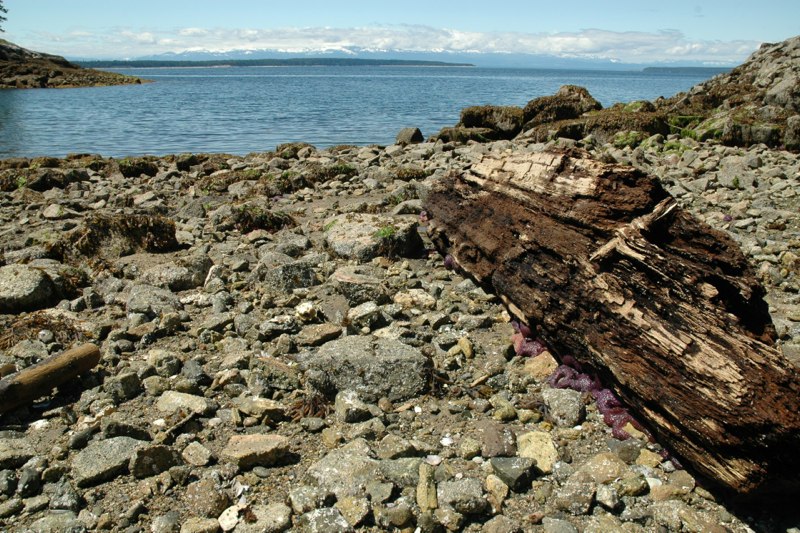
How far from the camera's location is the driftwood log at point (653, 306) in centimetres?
410

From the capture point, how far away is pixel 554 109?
83.9 ft

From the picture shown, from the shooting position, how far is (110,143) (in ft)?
95.5

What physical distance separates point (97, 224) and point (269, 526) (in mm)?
7355

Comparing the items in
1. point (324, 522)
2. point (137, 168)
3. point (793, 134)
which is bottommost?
point (324, 522)

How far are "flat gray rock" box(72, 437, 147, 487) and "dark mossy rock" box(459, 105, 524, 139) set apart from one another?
22.3 meters

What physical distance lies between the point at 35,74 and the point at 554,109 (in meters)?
81.8

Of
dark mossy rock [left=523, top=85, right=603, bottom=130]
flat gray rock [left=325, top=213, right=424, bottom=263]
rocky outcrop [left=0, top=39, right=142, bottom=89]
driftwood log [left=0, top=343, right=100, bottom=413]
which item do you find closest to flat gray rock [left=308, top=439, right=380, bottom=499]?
driftwood log [left=0, top=343, right=100, bottom=413]

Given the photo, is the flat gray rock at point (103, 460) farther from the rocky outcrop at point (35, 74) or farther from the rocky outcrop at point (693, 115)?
the rocky outcrop at point (35, 74)

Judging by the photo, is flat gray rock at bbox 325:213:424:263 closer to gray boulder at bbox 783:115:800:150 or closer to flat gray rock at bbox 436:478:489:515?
flat gray rock at bbox 436:478:489:515

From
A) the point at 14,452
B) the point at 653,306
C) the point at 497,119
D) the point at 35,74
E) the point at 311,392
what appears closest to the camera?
the point at 14,452

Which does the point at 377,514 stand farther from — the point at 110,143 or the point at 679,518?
the point at 110,143

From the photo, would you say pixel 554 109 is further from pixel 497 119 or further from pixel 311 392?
pixel 311 392

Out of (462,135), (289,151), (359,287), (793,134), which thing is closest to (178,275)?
(359,287)

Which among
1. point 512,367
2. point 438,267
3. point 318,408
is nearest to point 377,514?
point 318,408
